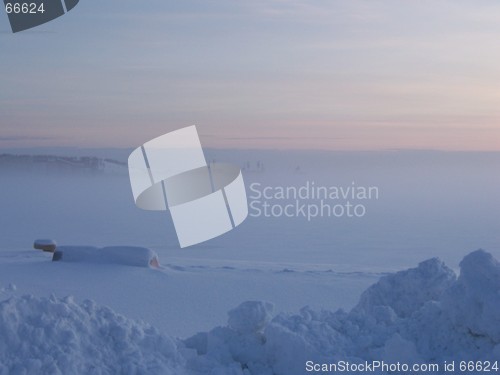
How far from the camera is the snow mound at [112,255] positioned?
8203mm

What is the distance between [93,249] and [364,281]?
10.8 ft

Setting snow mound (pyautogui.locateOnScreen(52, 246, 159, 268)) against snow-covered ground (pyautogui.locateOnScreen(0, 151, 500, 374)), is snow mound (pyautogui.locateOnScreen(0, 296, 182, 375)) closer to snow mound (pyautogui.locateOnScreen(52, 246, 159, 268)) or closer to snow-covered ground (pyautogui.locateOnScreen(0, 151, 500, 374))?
snow-covered ground (pyautogui.locateOnScreen(0, 151, 500, 374))

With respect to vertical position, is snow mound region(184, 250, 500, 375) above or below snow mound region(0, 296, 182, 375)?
below

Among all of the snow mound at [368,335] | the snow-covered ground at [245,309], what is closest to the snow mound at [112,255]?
the snow-covered ground at [245,309]

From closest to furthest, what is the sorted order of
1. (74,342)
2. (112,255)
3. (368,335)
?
(74,342) → (368,335) → (112,255)

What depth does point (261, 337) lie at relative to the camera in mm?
3848

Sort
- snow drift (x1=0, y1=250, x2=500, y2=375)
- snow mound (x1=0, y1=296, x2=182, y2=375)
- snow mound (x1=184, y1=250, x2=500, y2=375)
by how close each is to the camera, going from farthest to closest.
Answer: snow mound (x1=184, y1=250, x2=500, y2=375) < snow drift (x1=0, y1=250, x2=500, y2=375) < snow mound (x1=0, y1=296, x2=182, y2=375)

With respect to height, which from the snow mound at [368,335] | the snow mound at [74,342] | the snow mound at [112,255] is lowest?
the snow mound at [112,255]

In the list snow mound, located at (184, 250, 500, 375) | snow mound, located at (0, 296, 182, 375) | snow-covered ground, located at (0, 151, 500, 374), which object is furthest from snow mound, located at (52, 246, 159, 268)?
snow mound, located at (0, 296, 182, 375)

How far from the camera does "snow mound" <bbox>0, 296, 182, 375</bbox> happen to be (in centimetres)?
320

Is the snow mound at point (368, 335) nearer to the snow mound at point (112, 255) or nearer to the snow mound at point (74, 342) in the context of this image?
the snow mound at point (74, 342)

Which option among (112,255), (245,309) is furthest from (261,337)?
(112,255)

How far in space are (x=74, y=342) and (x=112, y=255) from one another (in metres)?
5.07

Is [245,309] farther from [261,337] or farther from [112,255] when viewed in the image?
[112,255]
